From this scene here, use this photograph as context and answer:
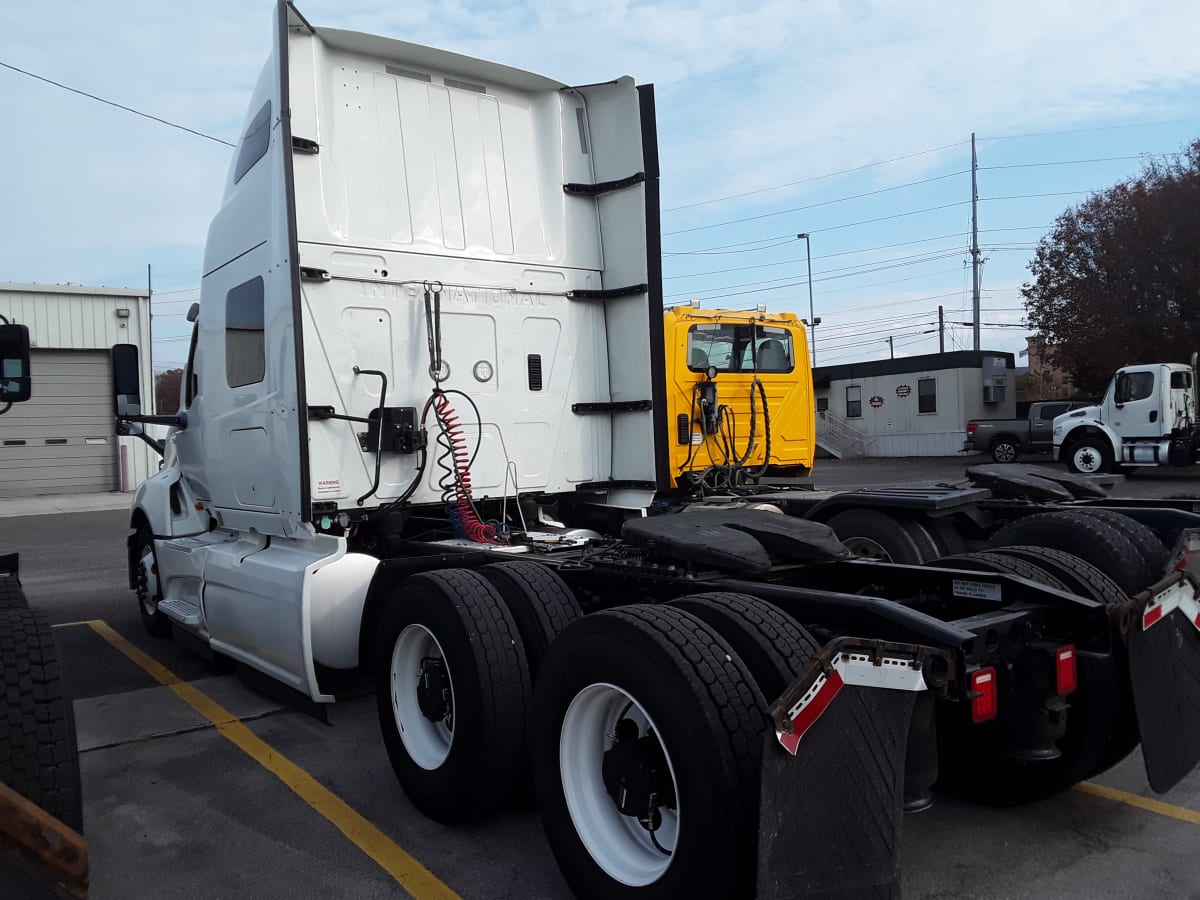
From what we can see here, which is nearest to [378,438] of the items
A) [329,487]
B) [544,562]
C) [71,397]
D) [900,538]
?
[329,487]

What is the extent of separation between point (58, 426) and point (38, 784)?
26.2 meters

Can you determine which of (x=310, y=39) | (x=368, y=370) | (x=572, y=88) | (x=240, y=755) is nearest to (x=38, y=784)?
(x=240, y=755)

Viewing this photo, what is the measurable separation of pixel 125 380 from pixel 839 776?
5.35 metres

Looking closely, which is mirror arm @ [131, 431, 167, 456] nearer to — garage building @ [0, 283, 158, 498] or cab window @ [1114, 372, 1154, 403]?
garage building @ [0, 283, 158, 498]

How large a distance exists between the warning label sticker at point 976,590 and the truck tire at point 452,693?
1.71 m

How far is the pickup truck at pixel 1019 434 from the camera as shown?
27.5 metres

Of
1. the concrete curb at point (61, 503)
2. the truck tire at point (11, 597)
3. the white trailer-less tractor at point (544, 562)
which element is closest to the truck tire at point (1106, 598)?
the white trailer-less tractor at point (544, 562)

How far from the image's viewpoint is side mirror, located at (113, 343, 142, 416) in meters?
6.06

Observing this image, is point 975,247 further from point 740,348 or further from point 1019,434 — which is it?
point 740,348

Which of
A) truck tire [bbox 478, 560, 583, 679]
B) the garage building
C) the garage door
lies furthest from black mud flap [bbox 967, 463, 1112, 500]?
the garage door

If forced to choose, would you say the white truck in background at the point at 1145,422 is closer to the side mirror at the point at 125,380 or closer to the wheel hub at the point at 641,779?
the side mirror at the point at 125,380

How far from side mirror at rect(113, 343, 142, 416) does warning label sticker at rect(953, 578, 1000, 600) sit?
191 inches

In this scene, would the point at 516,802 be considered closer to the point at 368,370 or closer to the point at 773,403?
the point at 368,370

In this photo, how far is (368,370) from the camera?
17.3 ft
